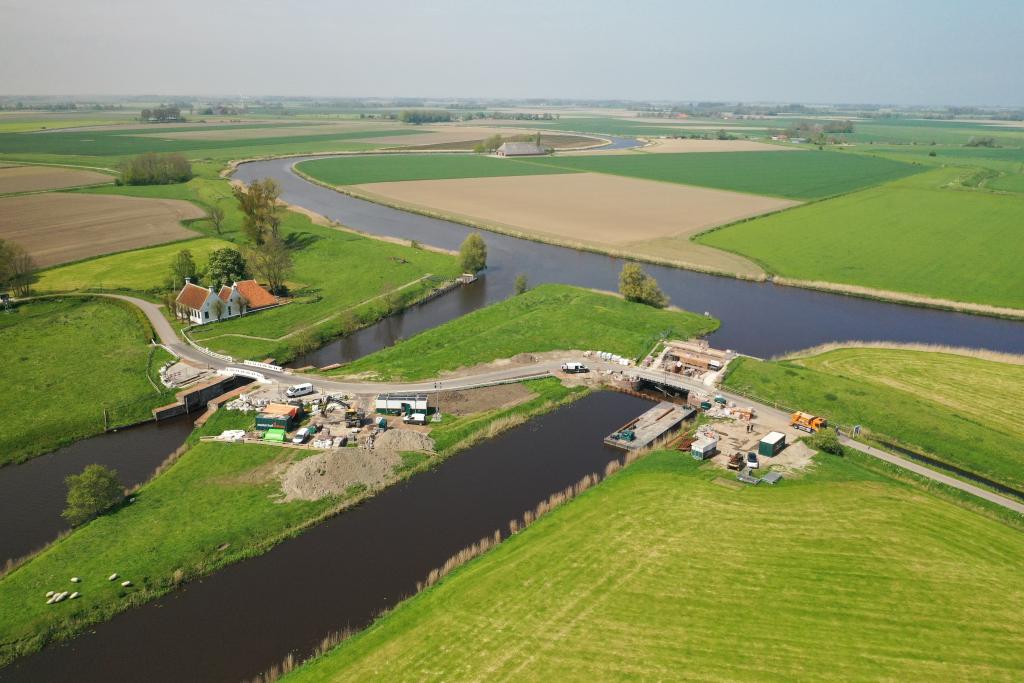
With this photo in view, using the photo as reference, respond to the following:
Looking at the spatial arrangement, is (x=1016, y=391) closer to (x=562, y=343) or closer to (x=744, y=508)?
(x=744, y=508)

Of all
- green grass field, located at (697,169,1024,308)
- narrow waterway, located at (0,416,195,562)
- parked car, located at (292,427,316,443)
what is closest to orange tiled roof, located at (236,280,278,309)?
narrow waterway, located at (0,416,195,562)

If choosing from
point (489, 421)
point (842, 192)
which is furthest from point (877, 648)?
point (842, 192)

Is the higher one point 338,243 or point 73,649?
point 338,243

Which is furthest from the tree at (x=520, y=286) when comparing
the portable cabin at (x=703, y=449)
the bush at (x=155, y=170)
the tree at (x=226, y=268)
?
the bush at (x=155, y=170)

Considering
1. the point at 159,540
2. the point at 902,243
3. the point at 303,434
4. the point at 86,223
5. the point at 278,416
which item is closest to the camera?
the point at 159,540

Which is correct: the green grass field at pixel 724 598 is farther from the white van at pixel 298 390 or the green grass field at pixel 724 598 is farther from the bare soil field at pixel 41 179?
the bare soil field at pixel 41 179

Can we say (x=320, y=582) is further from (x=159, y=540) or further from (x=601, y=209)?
(x=601, y=209)

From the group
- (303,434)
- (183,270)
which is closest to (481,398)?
(303,434)
